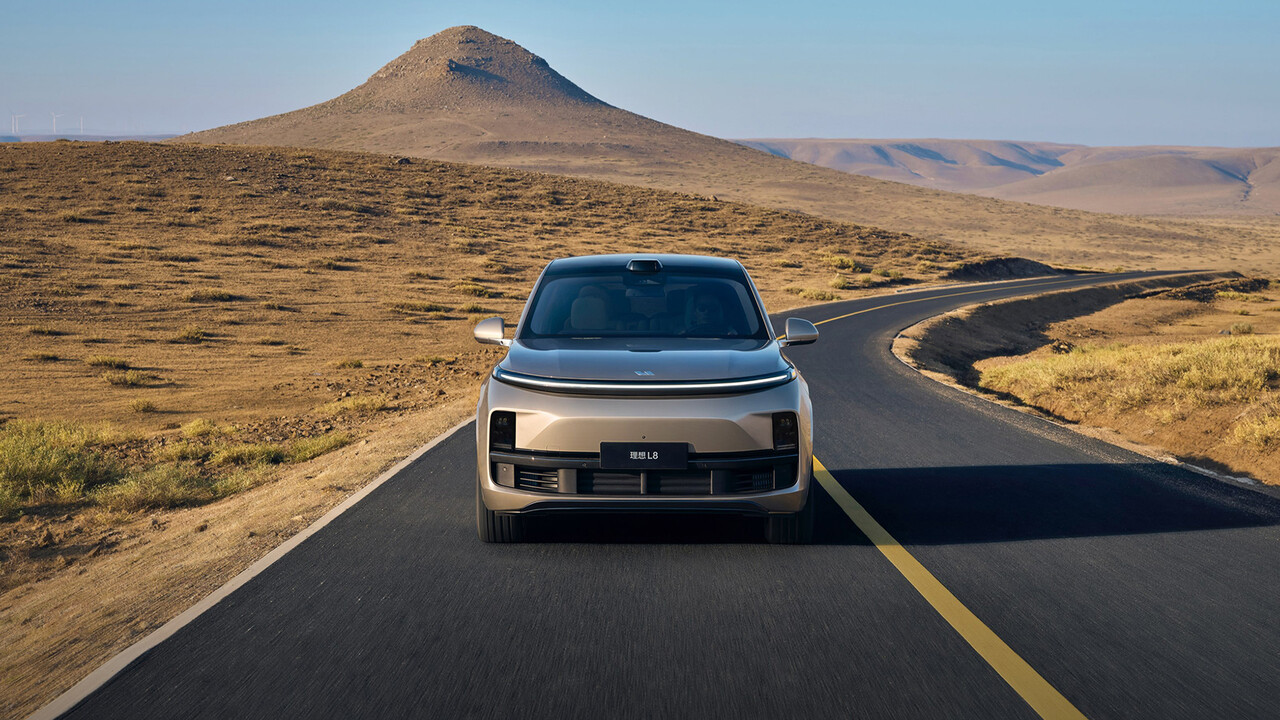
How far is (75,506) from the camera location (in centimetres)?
910

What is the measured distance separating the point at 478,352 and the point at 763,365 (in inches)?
702

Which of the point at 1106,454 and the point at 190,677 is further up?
the point at 190,677

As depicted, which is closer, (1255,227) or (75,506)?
(75,506)

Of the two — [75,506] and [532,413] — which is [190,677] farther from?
[75,506]

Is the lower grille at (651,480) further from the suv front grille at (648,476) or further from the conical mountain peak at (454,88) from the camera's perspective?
the conical mountain peak at (454,88)

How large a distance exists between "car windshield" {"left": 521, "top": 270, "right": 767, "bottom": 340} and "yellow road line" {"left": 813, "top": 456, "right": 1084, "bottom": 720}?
5.00 ft

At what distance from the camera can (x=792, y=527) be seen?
587cm

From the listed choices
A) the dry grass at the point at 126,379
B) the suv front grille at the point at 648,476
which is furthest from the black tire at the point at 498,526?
the dry grass at the point at 126,379

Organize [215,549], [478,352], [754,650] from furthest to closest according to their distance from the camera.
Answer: [478,352], [215,549], [754,650]

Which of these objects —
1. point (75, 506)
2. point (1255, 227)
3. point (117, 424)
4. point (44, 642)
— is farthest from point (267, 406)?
point (1255, 227)

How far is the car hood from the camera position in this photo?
5.38 metres

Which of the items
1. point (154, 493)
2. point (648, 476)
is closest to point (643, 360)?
point (648, 476)

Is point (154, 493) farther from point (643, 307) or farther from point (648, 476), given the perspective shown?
point (648, 476)

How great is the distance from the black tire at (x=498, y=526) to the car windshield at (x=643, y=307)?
1235 millimetres
